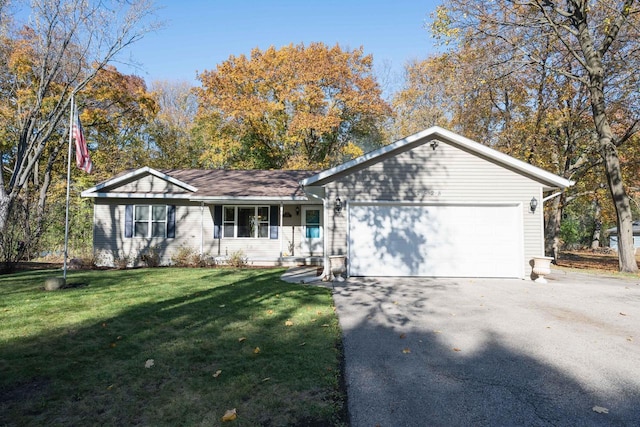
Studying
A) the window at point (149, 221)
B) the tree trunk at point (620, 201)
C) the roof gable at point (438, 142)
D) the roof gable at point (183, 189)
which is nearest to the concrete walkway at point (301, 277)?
the roof gable at point (438, 142)

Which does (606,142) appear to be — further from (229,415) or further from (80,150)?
(80,150)

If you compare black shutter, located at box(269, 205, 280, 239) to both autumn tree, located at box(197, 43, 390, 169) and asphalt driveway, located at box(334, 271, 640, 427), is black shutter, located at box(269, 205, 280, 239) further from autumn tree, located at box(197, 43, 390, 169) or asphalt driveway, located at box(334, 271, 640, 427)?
autumn tree, located at box(197, 43, 390, 169)

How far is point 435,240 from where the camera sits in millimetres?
10836

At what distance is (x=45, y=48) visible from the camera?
583 inches

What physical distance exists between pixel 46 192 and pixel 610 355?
89.0ft

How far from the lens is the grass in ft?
10.0

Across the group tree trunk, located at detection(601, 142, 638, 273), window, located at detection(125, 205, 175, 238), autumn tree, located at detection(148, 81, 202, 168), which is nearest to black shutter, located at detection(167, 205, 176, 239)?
window, located at detection(125, 205, 175, 238)

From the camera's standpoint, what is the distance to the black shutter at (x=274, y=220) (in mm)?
14719

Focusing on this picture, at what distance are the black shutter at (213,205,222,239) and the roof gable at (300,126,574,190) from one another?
544cm

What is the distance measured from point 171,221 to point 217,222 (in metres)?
1.79

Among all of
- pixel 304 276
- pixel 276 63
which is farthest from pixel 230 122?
pixel 304 276

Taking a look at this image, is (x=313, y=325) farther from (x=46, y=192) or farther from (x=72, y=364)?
(x=46, y=192)

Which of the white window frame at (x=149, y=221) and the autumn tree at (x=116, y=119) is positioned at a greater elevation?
the autumn tree at (x=116, y=119)

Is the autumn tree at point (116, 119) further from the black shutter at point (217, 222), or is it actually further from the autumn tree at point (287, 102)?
the black shutter at point (217, 222)
